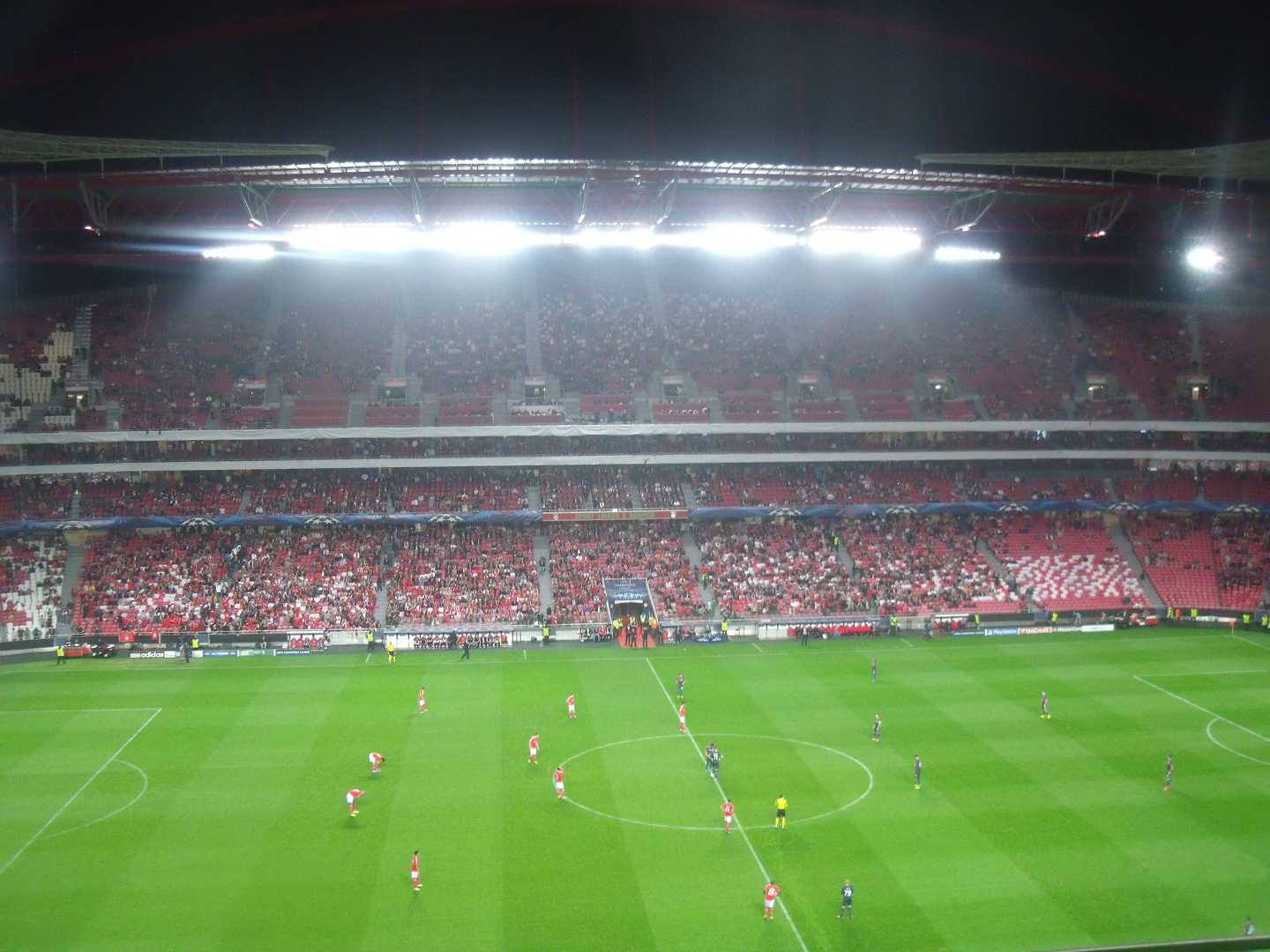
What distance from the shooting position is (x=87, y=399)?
4866 cm

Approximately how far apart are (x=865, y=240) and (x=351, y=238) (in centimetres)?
2453

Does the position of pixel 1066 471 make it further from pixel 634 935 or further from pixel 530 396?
pixel 634 935

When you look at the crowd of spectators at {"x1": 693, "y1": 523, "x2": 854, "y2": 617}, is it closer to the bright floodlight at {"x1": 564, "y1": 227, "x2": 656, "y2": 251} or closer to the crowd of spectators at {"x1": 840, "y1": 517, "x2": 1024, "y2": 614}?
the crowd of spectators at {"x1": 840, "y1": 517, "x2": 1024, "y2": 614}

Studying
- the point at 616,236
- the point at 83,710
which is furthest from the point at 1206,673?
the point at 83,710

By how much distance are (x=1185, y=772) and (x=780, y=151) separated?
23.9m

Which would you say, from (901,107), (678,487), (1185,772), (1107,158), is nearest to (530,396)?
(678,487)

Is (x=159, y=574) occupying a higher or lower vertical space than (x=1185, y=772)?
higher

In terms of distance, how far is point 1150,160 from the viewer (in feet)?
122

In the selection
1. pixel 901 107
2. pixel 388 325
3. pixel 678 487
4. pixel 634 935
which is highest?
pixel 901 107

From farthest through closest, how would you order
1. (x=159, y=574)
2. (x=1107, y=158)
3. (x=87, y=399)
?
(x=87, y=399) < (x=159, y=574) < (x=1107, y=158)

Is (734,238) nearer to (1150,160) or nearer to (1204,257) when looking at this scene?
(1150,160)

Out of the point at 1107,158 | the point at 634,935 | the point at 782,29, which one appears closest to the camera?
the point at 634,935

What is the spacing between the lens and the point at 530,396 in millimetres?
52594

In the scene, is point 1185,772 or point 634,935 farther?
point 1185,772
